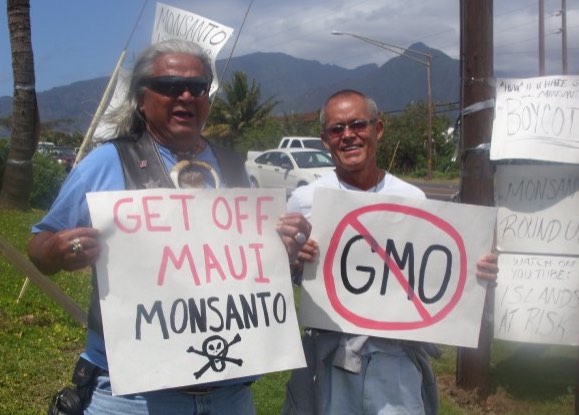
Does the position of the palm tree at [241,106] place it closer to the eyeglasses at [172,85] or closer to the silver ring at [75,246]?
the eyeglasses at [172,85]

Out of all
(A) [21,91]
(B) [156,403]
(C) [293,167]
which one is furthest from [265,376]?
(C) [293,167]

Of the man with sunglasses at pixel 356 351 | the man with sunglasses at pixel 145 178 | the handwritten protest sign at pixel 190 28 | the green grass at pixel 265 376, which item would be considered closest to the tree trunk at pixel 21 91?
the green grass at pixel 265 376

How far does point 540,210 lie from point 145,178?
2.41 metres

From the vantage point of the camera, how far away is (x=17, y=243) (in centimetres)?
917

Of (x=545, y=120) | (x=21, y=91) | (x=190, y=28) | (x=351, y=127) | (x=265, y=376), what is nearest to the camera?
(x=351, y=127)

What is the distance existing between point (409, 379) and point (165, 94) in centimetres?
131

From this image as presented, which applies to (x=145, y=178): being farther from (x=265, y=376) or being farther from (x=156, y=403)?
(x=265, y=376)

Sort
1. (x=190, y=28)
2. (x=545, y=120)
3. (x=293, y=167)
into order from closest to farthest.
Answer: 1. (x=545, y=120)
2. (x=190, y=28)
3. (x=293, y=167)

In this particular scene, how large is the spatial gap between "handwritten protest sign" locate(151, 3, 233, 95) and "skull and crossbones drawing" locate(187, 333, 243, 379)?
3.75 m

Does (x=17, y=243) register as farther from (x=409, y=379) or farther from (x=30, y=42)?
(x=409, y=379)

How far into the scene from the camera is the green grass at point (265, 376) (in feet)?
15.4

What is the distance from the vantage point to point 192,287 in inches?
90.3

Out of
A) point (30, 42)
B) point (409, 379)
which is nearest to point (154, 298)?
point (409, 379)

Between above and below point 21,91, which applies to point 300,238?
below
